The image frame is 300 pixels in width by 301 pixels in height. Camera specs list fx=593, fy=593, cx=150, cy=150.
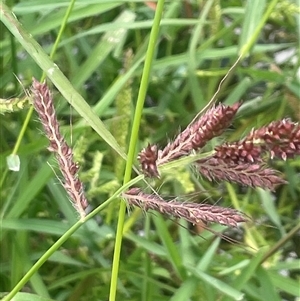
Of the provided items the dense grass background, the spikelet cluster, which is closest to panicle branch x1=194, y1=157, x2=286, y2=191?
the spikelet cluster

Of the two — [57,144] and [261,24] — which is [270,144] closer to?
[57,144]

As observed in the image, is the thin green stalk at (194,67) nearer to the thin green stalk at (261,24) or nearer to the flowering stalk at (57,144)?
the thin green stalk at (261,24)

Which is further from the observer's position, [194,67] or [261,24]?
[194,67]

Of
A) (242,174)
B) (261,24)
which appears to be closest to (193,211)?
(242,174)

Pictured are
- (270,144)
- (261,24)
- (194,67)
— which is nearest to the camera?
(270,144)

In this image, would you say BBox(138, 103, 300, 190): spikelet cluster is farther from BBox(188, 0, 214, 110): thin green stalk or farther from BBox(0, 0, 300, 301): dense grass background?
BBox(188, 0, 214, 110): thin green stalk

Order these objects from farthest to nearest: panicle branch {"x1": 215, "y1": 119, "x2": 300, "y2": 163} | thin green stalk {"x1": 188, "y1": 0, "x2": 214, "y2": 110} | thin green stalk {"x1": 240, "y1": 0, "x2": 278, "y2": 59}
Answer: thin green stalk {"x1": 188, "y1": 0, "x2": 214, "y2": 110} < thin green stalk {"x1": 240, "y1": 0, "x2": 278, "y2": 59} < panicle branch {"x1": 215, "y1": 119, "x2": 300, "y2": 163}

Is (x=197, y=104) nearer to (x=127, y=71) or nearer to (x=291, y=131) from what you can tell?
(x=127, y=71)
